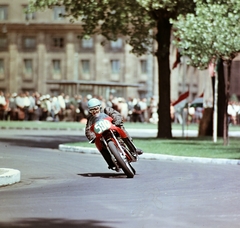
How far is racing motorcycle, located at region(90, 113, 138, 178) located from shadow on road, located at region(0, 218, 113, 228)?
5.79 m

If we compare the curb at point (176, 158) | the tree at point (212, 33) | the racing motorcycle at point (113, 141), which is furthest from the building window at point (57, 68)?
the racing motorcycle at point (113, 141)

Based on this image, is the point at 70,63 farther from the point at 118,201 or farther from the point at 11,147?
the point at 118,201

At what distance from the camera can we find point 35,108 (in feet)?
184

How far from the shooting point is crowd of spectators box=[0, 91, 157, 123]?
55.1 metres

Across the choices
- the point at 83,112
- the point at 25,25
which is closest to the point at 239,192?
the point at 83,112

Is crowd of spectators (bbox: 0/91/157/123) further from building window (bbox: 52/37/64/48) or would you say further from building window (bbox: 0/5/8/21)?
building window (bbox: 0/5/8/21)

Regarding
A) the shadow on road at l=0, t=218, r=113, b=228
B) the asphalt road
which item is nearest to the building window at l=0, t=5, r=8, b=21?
the asphalt road

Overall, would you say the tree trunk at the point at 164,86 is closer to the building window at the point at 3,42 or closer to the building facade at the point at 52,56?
the building facade at the point at 52,56

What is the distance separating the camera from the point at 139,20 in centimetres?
3384

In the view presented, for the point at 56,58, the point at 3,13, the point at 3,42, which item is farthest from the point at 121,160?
the point at 3,42

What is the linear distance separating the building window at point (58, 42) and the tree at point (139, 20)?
57533 mm

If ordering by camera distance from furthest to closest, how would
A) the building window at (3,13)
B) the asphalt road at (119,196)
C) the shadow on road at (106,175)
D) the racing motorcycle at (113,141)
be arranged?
the building window at (3,13) → the shadow on road at (106,175) → the racing motorcycle at (113,141) → the asphalt road at (119,196)

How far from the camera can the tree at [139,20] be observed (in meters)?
31.4

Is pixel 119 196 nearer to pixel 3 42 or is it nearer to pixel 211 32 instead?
pixel 211 32
